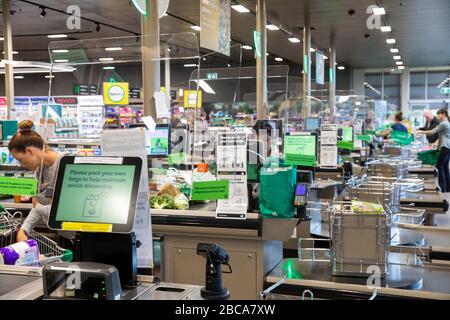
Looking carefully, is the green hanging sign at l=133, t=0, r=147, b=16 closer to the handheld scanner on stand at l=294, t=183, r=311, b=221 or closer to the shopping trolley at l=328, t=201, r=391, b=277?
the handheld scanner on stand at l=294, t=183, r=311, b=221

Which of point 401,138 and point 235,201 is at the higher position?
point 401,138

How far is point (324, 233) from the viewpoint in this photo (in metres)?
3.84

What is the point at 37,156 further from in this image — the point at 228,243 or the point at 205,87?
the point at 205,87

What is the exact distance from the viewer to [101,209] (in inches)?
71.6

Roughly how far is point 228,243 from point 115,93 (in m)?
2.54

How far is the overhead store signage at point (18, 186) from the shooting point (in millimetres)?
3076

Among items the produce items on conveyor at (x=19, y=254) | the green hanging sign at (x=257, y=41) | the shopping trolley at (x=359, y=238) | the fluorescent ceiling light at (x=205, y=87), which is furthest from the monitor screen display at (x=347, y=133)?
the produce items on conveyor at (x=19, y=254)

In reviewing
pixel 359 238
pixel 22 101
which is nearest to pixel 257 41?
pixel 359 238

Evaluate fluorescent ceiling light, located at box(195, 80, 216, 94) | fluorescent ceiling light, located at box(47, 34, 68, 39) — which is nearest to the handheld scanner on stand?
fluorescent ceiling light, located at box(195, 80, 216, 94)

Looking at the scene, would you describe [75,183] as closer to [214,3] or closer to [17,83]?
[214,3]

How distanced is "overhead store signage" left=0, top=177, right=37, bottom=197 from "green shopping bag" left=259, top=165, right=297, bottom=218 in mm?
1388

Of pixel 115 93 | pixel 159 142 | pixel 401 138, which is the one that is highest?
pixel 115 93
